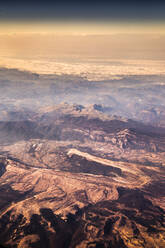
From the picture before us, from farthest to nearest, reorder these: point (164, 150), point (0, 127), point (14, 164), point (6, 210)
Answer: point (0, 127), point (164, 150), point (14, 164), point (6, 210)

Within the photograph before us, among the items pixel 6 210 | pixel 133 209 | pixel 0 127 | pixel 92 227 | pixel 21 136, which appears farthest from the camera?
pixel 0 127

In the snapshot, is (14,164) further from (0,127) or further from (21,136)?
(0,127)

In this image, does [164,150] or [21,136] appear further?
[21,136]

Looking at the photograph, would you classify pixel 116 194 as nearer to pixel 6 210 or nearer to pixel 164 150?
pixel 6 210

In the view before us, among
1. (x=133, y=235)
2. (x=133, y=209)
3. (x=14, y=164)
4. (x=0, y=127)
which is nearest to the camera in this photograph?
(x=133, y=235)

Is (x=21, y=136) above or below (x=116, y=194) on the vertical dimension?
below

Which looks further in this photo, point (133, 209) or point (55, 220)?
point (133, 209)

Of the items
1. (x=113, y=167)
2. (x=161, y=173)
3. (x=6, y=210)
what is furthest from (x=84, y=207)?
(x=161, y=173)

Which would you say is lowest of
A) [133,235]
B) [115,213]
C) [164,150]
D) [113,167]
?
[164,150]

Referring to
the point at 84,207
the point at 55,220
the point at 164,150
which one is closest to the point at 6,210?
the point at 55,220

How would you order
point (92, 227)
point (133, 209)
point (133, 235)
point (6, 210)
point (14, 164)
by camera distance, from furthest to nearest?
point (14, 164), point (133, 209), point (6, 210), point (92, 227), point (133, 235)
